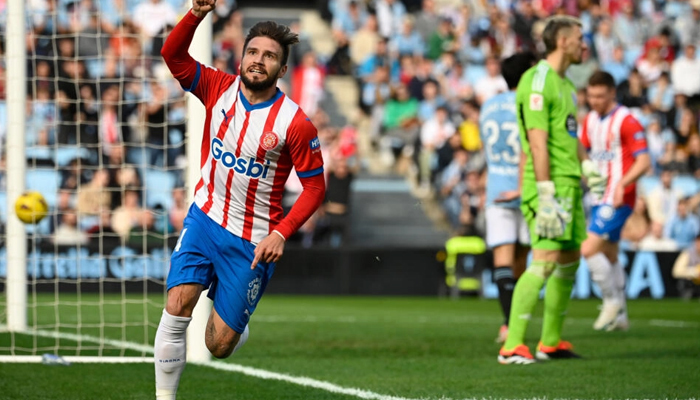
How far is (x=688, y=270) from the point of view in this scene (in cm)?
1823

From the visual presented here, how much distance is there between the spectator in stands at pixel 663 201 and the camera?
65.3 feet

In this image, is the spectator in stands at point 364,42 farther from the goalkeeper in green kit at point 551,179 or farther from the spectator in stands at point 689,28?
the goalkeeper in green kit at point 551,179

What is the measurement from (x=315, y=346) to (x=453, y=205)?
1100 centimetres

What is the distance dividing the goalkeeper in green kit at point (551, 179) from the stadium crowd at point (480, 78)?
10.7 m

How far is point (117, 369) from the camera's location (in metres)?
7.56

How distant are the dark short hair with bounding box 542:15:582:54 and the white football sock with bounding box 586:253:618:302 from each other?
11.9 ft

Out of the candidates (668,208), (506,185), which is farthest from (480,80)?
(506,185)

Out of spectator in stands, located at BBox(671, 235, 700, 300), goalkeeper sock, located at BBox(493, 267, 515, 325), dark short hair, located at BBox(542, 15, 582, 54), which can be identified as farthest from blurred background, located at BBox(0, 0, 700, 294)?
dark short hair, located at BBox(542, 15, 582, 54)

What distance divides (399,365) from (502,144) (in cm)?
242

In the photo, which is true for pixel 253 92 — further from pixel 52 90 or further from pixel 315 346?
pixel 52 90

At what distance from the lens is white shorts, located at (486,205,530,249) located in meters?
9.28

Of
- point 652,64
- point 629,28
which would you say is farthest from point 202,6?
point 629,28

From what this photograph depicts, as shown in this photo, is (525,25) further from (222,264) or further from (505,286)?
(222,264)

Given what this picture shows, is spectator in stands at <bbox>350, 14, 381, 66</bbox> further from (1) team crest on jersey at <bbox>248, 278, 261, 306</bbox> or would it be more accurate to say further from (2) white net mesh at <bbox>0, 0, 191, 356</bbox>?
(1) team crest on jersey at <bbox>248, 278, 261, 306</bbox>
